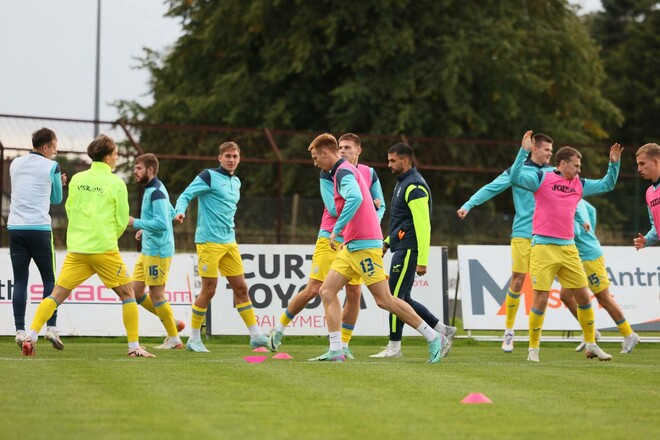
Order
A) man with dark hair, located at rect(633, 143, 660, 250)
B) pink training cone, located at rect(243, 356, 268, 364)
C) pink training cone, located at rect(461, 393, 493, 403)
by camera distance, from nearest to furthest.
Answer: pink training cone, located at rect(461, 393, 493, 403) → pink training cone, located at rect(243, 356, 268, 364) → man with dark hair, located at rect(633, 143, 660, 250)

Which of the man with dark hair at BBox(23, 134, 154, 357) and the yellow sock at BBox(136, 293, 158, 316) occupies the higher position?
the man with dark hair at BBox(23, 134, 154, 357)

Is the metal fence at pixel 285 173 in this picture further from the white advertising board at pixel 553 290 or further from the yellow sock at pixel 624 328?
the yellow sock at pixel 624 328

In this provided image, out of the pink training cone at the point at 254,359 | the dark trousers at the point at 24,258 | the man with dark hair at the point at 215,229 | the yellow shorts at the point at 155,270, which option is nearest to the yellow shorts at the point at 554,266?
the pink training cone at the point at 254,359

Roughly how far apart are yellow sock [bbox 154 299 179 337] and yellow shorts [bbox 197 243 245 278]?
1.87 feet

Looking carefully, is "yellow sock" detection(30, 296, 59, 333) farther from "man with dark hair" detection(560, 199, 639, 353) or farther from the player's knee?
"man with dark hair" detection(560, 199, 639, 353)

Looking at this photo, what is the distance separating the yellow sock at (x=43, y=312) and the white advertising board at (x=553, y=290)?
667 centimetres

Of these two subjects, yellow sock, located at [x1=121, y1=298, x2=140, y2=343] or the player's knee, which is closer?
the player's knee

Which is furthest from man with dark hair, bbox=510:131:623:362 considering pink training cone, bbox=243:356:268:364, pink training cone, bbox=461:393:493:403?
pink training cone, bbox=461:393:493:403

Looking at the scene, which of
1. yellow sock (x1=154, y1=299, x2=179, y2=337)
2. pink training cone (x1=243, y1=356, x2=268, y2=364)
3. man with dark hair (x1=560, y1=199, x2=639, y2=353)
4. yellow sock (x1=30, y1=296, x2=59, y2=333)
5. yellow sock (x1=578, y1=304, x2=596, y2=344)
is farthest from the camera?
man with dark hair (x1=560, y1=199, x2=639, y2=353)

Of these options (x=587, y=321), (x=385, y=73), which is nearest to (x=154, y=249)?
(x=587, y=321)

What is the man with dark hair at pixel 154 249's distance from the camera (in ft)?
42.4

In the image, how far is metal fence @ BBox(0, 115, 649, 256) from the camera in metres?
20.4

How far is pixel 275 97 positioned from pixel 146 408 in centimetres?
3017

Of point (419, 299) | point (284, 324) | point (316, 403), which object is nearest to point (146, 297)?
point (284, 324)
